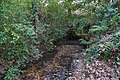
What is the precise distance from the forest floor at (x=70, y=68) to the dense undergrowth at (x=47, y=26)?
0.27m

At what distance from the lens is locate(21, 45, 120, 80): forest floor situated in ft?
16.5

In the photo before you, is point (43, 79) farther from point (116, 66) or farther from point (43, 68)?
point (116, 66)

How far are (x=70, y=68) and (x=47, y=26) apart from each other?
2.23m

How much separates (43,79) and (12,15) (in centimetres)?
204

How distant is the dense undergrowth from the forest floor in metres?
0.27

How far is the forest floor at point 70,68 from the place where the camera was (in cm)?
502

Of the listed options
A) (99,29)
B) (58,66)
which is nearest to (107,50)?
(99,29)

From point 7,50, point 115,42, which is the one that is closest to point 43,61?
point 7,50

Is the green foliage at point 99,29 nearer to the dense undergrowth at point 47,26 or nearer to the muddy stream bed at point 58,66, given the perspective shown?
the dense undergrowth at point 47,26

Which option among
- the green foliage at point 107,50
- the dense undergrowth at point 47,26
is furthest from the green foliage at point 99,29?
the green foliage at point 107,50

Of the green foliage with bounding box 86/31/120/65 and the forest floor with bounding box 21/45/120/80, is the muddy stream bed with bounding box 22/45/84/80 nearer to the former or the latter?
the forest floor with bounding box 21/45/120/80

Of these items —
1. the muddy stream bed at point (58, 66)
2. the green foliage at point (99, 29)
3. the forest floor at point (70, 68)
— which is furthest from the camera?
the green foliage at point (99, 29)

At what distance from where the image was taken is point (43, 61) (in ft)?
22.6

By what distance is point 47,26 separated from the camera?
305 inches
